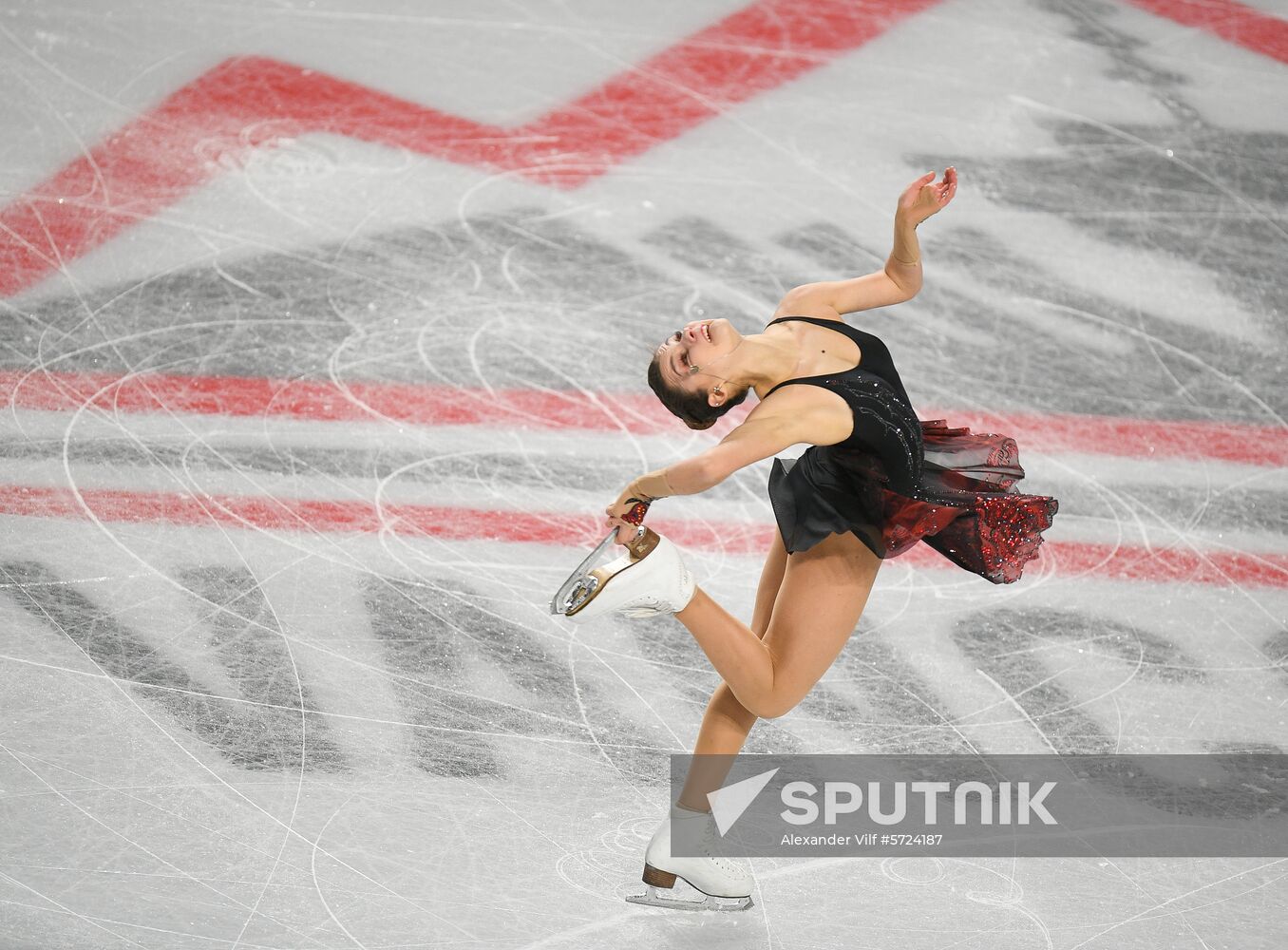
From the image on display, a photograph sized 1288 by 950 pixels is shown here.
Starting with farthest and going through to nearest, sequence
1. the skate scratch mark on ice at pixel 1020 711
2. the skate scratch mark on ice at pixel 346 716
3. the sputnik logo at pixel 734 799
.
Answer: the skate scratch mark on ice at pixel 1020 711 < the skate scratch mark on ice at pixel 346 716 < the sputnik logo at pixel 734 799

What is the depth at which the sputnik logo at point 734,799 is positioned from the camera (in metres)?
3.99

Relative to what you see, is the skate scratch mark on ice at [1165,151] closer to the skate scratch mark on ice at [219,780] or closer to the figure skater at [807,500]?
the figure skater at [807,500]

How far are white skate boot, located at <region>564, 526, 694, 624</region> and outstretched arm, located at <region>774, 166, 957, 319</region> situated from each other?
2.45 feet

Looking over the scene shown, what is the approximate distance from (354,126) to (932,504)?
165 inches

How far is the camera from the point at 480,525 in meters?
4.98

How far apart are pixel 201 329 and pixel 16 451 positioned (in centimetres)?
92

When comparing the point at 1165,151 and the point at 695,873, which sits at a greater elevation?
the point at 1165,151

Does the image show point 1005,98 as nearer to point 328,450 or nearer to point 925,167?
point 925,167

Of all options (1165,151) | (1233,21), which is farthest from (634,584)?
(1233,21)

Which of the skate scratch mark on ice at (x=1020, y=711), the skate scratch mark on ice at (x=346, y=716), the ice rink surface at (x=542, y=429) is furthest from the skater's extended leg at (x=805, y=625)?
the skate scratch mark on ice at (x=1020, y=711)

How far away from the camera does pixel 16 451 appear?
5.07 m

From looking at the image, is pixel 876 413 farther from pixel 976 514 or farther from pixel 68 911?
pixel 68 911

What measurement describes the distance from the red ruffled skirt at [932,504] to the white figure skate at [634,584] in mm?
350

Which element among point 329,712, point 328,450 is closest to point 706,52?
point 328,450
